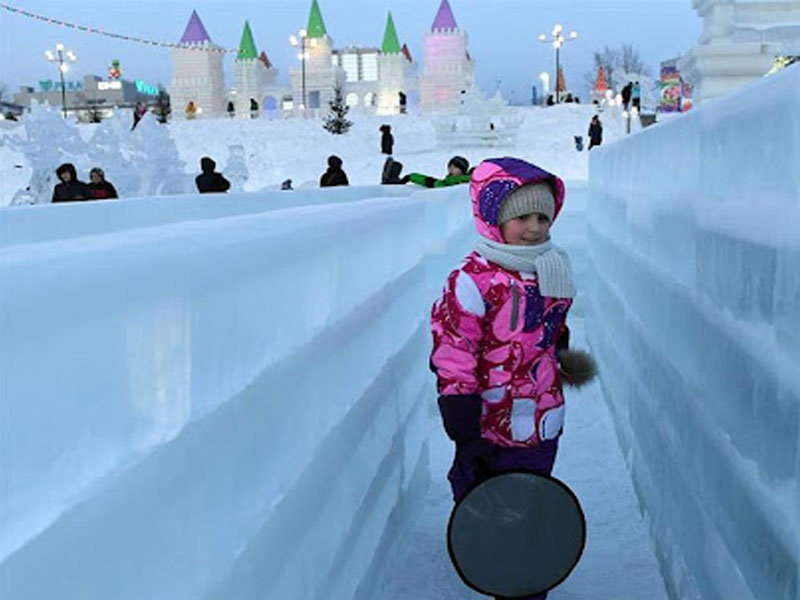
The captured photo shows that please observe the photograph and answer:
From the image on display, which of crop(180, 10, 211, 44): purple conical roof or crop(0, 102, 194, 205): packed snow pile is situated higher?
crop(180, 10, 211, 44): purple conical roof

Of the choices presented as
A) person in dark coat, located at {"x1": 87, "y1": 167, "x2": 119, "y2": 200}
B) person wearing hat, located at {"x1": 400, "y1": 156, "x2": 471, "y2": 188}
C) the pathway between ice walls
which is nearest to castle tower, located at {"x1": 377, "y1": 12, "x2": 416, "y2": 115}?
person in dark coat, located at {"x1": 87, "y1": 167, "x2": 119, "y2": 200}

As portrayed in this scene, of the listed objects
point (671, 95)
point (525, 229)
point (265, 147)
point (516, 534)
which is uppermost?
point (671, 95)

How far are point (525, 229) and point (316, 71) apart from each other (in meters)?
53.8

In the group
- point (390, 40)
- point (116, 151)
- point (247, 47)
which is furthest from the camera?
point (247, 47)

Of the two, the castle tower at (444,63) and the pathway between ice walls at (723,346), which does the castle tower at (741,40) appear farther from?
the castle tower at (444,63)

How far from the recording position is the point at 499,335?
2.61m

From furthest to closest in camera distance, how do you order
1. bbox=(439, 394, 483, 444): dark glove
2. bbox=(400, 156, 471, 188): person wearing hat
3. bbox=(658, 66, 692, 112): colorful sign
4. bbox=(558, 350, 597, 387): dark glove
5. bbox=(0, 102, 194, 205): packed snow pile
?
bbox=(658, 66, 692, 112): colorful sign, bbox=(0, 102, 194, 205): packed snow pile, bbox=(400, 156, 471, 188): person wearing hat, bbox=(558, 350, 597, 387): dark glove, bbox=(439, 394, 483, 444): dark glove

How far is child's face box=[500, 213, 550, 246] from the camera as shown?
8.57ft

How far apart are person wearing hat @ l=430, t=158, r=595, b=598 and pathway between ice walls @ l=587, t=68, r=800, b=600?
404 mm

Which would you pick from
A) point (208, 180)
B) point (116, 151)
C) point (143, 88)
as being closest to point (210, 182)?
point (208, 180)

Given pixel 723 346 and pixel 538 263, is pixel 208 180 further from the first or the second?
pixel 723 346

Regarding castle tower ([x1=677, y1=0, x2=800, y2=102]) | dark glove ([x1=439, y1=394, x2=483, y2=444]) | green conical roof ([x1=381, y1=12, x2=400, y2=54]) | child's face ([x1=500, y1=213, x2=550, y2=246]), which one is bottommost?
dark glove ([x1=439, y1=394, x2=483, y2=444])

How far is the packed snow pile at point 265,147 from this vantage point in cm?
1570

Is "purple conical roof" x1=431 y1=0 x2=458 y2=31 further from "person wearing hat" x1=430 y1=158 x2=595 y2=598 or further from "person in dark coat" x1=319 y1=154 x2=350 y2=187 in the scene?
"person wearing hat" x1=430 y1=158 x2=595 y2=598
